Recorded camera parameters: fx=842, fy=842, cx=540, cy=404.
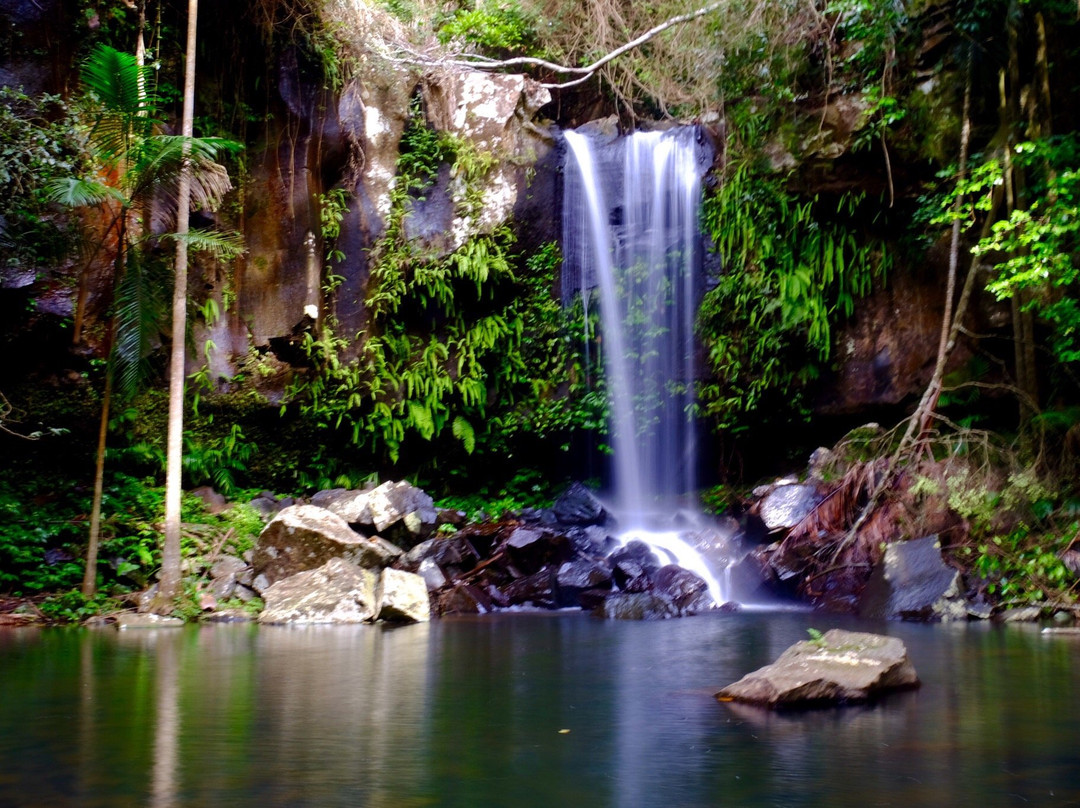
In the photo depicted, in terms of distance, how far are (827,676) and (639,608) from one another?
16.4 ft

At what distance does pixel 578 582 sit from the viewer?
10.4m

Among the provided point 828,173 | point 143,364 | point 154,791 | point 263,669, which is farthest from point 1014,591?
point 143,364

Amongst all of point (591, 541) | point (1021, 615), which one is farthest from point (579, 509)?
point (1021, 615)

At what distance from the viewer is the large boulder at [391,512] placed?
11102mm

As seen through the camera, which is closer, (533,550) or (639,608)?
(639,608)

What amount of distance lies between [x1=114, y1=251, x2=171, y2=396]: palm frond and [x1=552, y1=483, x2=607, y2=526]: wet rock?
240 inches

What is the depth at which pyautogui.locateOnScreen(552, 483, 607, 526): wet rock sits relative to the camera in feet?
41.5

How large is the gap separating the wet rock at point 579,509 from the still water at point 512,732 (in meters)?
6.30

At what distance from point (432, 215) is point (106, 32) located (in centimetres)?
538

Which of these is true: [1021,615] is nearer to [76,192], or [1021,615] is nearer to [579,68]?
[76,192]

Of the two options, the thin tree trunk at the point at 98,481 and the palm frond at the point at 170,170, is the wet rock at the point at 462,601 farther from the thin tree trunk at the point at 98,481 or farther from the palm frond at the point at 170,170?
the palm frond at the point at 170,170

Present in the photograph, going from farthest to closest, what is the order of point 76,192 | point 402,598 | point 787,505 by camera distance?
point 787,505, point 402,598, point 76,192

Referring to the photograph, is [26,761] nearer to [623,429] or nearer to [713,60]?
[623,429]

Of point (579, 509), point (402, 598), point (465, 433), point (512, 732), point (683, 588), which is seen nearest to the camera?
point (512, 732)
